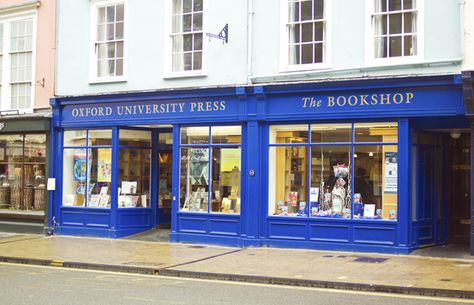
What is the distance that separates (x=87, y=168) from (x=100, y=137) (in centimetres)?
103

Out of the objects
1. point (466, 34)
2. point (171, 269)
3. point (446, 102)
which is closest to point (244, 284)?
point (171, 269)

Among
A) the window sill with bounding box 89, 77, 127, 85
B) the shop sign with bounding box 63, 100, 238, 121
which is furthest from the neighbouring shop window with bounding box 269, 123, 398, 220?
the window sill with bounding box 89, 77, 127, 85

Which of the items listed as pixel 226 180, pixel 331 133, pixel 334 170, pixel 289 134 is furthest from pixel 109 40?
pixel 334 170

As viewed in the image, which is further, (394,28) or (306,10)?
(306,10)

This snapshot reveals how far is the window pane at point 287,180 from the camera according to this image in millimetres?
16453

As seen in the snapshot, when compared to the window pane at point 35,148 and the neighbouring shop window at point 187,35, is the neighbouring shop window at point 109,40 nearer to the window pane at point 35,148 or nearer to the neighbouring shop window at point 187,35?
the neighbouring shop window at point 187,35

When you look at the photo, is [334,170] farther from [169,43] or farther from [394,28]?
[169,43]

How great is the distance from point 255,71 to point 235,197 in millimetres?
3283

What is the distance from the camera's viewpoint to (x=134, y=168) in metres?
19.7

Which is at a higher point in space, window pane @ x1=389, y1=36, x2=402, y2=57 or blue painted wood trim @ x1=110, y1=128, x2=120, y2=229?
window pane @ x1=389, y1=36, x2=402, y2=57

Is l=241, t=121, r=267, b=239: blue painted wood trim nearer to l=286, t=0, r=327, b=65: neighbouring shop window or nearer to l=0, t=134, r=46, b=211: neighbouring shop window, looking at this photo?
l=286, t=0, r=327, b=65: neighbouring shop window

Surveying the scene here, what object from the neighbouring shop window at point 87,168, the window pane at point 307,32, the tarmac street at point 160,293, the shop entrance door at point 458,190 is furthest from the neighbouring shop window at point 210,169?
the shop entrance door at point 458,190

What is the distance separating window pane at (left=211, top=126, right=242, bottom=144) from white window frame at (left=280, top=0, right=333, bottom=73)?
2.01 metres

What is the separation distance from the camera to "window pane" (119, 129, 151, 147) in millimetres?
19266
